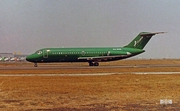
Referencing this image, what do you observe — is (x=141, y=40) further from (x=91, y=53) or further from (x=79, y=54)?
(x=79, y=54)

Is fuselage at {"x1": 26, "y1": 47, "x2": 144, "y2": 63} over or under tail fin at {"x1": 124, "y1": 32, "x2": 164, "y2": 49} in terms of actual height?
under

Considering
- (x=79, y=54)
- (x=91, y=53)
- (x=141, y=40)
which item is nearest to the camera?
(x=79, y=54)

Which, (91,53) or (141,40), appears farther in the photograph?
(141,40)

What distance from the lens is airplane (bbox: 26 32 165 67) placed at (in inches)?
2062

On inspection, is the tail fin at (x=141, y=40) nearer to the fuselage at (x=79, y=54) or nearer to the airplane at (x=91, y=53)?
the airplane at (x=91, y=53)

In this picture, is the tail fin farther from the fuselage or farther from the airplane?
the fuselage

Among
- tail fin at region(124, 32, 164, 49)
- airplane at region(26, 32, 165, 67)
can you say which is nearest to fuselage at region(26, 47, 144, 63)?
airplane at region(26, 32, 165, 67)

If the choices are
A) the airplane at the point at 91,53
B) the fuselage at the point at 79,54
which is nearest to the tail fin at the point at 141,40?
the airplane at the point at 91,53

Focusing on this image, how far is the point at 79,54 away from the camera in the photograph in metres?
53.0

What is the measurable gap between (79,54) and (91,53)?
2.60 meters

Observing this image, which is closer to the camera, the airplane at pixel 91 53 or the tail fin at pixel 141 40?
the airplane at pixel 91 53

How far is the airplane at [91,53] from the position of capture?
172 ft

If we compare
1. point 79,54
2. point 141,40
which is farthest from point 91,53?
point 141,40

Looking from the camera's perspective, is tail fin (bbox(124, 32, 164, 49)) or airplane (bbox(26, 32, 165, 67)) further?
tail fin (bbox(124, 32, 164, 49))
